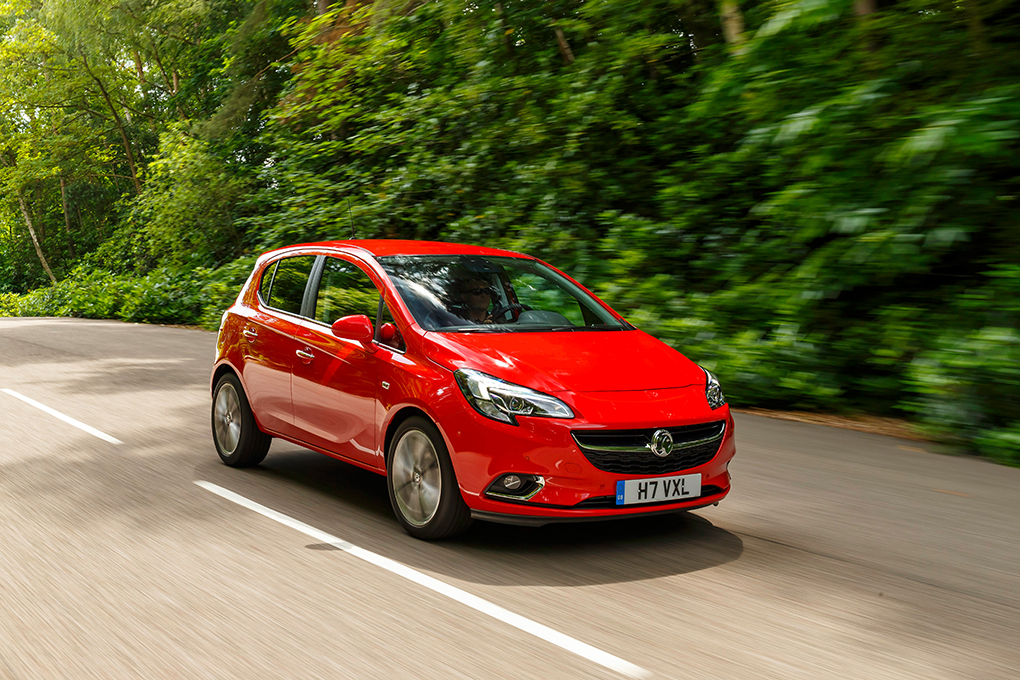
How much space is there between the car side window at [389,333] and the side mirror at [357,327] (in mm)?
66

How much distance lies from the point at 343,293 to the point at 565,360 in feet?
5.97

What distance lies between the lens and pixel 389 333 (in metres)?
5.89

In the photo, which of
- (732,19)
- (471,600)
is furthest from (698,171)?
(471,600)

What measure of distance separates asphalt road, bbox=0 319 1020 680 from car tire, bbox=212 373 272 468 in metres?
0.18

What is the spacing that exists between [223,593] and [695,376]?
2.74 meters

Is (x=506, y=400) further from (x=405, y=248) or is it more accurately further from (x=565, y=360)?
(x=405, y=248)

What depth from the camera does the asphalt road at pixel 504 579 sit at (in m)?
3.88

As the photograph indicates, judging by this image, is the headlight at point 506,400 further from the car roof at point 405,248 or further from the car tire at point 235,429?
→ the car tire at point 235,429

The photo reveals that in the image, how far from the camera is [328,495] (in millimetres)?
6703

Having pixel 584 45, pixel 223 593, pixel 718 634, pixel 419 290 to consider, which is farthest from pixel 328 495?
pixel 584 45

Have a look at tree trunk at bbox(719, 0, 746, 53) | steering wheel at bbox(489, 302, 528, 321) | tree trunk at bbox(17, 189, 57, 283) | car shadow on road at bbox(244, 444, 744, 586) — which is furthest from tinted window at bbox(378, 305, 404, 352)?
tree trunk at bbox(17, 189, 57, 283)

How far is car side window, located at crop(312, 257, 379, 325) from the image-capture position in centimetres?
630

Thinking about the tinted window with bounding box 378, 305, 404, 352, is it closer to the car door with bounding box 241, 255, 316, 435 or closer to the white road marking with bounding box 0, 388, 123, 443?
the car door with bounding box 241, 255, 316, 435

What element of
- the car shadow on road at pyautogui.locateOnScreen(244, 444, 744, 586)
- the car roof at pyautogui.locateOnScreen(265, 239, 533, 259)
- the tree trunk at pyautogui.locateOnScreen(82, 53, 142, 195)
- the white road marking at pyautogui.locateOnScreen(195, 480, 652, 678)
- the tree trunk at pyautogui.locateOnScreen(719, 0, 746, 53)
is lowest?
the car shadow on road at pyautogui.locateOnScreen(244, 444, 744, 586)
